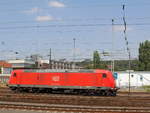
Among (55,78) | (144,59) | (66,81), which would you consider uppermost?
(144,59)

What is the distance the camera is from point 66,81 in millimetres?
37188

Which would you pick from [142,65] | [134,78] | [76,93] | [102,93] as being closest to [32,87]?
[76,93]

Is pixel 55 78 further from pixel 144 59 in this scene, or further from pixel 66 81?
pixel 144 59

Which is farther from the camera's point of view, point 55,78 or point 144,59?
point 144,59

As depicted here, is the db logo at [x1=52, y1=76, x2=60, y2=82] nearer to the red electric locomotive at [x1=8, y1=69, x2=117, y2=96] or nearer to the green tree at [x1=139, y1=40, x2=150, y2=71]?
the red electric locomotive at [x1=8, y1=69, x2=117, y2=96]

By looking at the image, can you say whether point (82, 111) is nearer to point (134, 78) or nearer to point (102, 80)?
point (102, 80)

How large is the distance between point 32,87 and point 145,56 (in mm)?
51192

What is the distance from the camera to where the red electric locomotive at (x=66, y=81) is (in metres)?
35.5

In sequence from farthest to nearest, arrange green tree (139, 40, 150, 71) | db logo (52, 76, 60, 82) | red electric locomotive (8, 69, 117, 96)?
1. green tree (139, 40, 150, 71)
2. db logo (52, 76, 60, 82)
3. red electric locomotive (8, 69, 117, 96)

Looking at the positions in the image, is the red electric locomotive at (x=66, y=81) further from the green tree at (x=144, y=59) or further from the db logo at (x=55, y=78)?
the green tree at (x=144, y=59)

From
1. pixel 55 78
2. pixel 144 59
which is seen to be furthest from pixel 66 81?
pixel 144 59

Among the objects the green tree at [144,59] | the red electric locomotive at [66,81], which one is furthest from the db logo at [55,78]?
the green tree at [144,59]

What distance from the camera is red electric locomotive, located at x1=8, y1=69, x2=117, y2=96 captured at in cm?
3553

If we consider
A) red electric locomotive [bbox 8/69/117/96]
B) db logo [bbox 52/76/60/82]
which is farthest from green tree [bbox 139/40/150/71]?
db logo [bbox 52/76/60/82]
